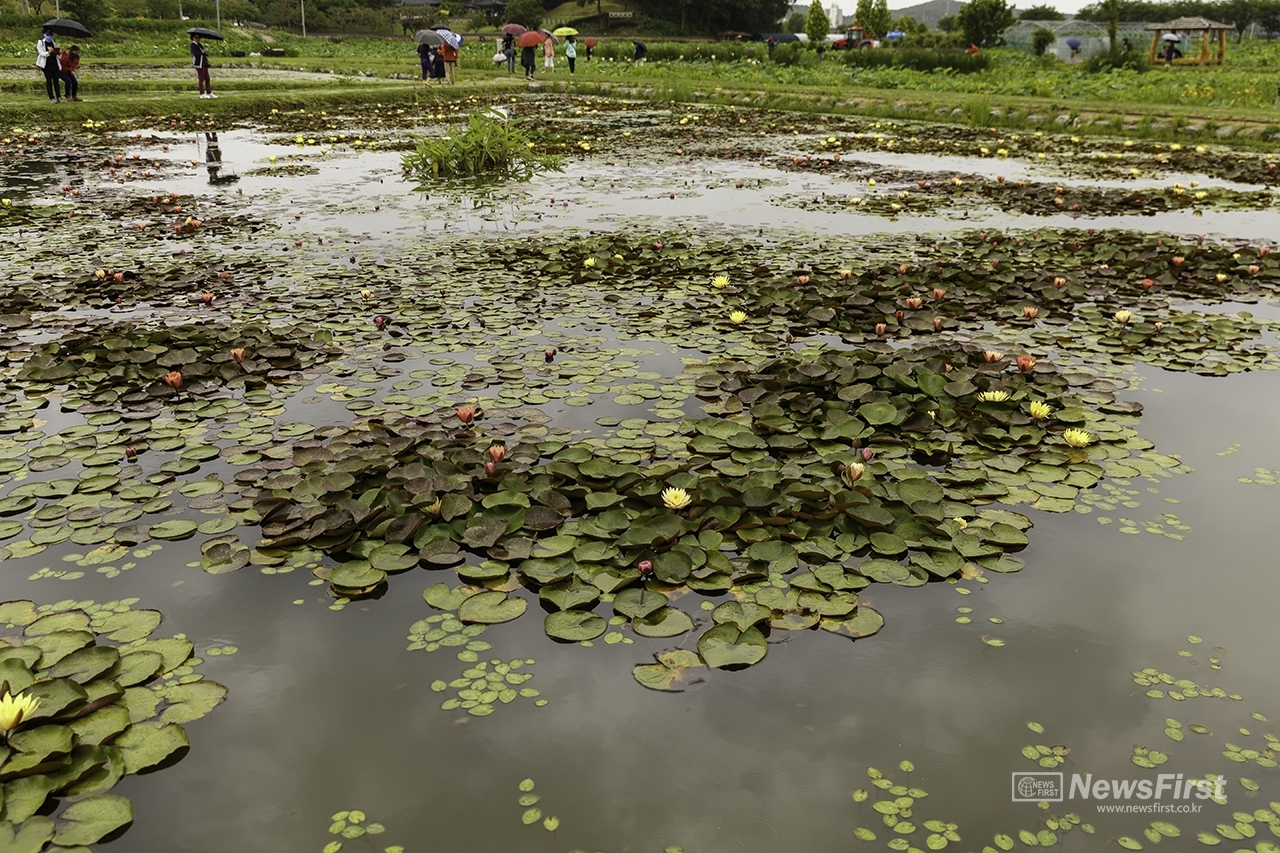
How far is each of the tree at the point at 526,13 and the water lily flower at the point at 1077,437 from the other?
65829 millimetres

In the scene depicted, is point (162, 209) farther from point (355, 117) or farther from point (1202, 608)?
point (355, 117)

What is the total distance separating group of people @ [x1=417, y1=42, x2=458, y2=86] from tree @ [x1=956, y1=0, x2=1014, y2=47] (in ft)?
92.0

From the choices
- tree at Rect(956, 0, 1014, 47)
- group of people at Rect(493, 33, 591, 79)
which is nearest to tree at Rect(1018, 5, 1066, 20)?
tree at Rect(956, 0, 1014, 47)

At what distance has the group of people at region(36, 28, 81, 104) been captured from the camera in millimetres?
16844

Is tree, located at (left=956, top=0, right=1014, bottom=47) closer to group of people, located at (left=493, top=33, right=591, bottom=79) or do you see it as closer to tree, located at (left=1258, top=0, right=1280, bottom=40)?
group of people, located at (left=493, top=33, right=591, bottom=79)

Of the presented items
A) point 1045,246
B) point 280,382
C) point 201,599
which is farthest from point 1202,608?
point 1045,246

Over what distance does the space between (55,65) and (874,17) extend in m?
51.5

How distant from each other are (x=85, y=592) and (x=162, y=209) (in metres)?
7.53

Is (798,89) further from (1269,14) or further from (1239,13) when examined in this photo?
(1239,13)

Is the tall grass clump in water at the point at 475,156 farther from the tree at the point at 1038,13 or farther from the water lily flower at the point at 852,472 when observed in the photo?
the tree at the point at 1038,13

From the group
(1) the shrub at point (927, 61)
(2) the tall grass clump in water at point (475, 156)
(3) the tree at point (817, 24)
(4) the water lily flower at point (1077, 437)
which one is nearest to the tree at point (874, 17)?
(3) the tree at point (817, 24)

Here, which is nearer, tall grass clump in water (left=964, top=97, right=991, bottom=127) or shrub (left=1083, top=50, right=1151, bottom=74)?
tall grass clump in water (left=964, top=97, right=991, bottom=127)

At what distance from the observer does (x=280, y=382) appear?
14.2 ft

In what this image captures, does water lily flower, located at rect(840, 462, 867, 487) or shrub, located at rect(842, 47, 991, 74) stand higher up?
shrub, located at rect(842, 47, 991, 74)
